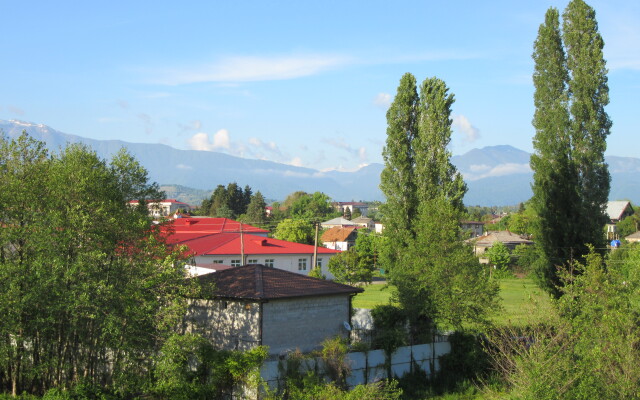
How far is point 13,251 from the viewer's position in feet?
65.2

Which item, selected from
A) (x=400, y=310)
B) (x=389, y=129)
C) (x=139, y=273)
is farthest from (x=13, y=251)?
(x=389, y=129)

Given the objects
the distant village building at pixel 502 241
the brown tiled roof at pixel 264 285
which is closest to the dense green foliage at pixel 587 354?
the brown tiled roof at pixel 264 285

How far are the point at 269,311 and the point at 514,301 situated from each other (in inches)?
1111

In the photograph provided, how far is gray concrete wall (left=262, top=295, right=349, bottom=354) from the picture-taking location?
22.8 metres

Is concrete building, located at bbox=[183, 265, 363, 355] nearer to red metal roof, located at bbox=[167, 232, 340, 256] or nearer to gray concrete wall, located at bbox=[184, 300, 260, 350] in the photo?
gray concrete wall, located at bbox=[184, 300, 260, 350]

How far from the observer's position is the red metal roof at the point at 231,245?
5262cm

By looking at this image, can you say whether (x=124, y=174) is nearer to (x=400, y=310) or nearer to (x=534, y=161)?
(x=400, y=310)

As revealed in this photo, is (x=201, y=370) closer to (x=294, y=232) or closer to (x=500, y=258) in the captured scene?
(x=500, y=258)

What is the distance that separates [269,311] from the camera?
74.3 feet

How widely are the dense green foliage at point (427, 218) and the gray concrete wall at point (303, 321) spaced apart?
4154 millimetres

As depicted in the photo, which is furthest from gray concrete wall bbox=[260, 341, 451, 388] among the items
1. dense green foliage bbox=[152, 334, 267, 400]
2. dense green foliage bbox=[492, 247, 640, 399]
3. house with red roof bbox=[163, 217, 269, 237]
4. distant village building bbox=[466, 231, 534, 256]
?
distant village building bbox=[466, 231, 534, 256]

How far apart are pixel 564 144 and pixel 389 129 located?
366 inches

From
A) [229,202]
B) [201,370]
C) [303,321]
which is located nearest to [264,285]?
[303,321]

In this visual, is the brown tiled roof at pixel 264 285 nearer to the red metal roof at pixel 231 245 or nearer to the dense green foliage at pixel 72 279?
the dense green foliage at pixel 72 279
